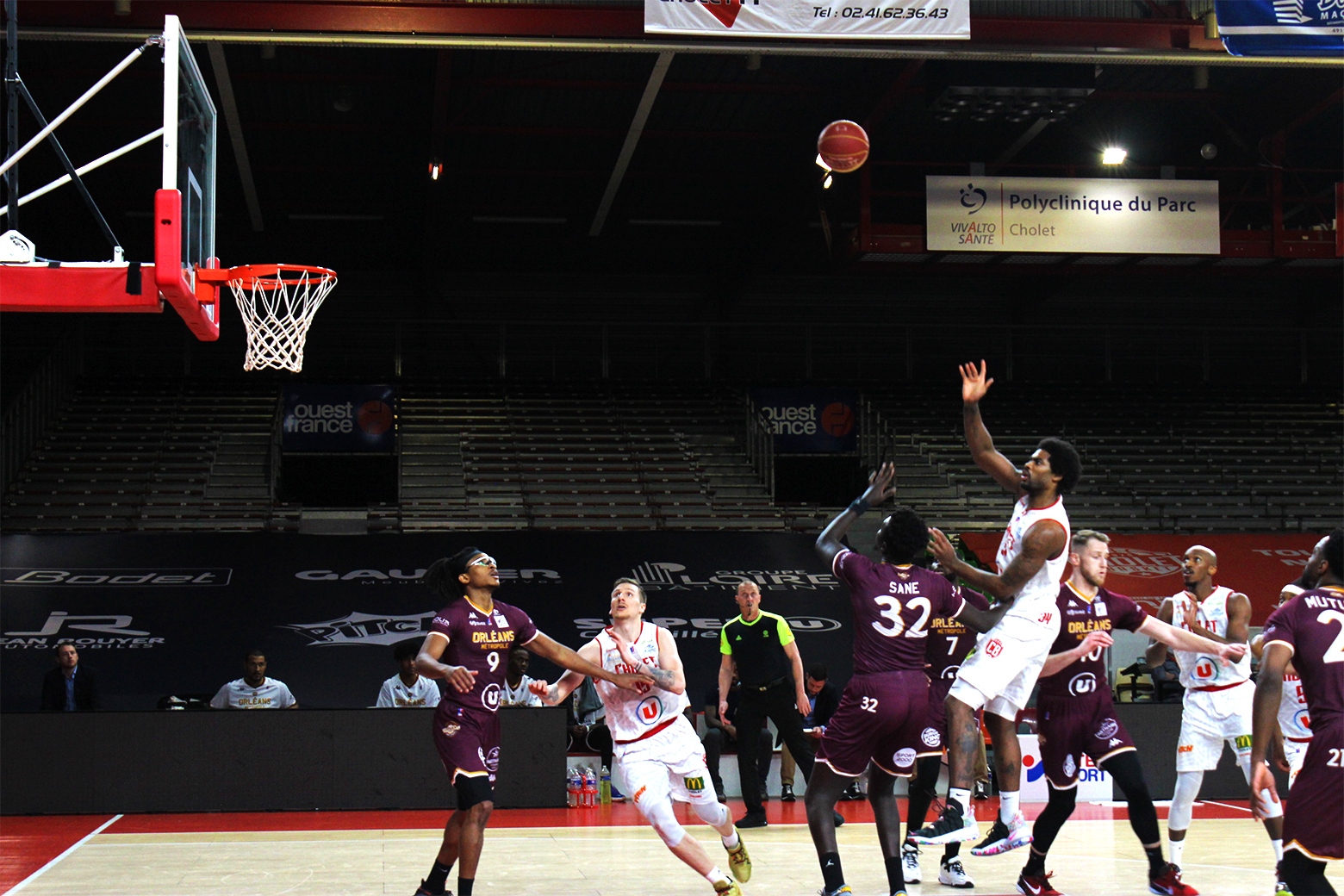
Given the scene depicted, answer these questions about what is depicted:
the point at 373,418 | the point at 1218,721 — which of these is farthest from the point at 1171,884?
the point at 373,418

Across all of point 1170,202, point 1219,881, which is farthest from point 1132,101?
point 1219,881

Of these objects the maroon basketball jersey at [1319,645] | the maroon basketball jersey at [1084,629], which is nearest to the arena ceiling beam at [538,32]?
the maroon basketball jersey at [1084,629]

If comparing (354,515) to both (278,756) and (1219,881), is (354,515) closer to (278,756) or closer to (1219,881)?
(278,756)

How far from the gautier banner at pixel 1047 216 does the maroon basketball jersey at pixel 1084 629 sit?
38.3 feet

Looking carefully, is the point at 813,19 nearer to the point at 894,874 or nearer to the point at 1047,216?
the point at 1047,216

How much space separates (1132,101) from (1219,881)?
49.8 ft

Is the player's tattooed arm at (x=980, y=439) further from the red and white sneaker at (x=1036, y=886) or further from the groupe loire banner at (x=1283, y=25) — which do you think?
the groupe loire banner at (x=1283, y=25)

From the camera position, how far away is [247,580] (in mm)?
20031

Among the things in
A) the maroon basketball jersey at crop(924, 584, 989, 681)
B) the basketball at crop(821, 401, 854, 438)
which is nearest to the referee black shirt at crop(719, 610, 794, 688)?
the maroon basketball jersey at crop(924, 584, 989, 681)

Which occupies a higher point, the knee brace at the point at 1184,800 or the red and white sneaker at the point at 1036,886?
the knee brace at the point at 1184,800

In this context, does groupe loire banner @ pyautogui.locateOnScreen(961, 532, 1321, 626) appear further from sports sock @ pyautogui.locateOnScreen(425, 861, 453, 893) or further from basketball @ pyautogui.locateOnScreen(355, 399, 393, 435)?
sports sock @ pyautogui.locateOnScreen(425, 861, 453, 893)

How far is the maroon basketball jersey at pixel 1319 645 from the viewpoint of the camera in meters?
6.36

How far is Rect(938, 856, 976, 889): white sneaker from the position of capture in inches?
341

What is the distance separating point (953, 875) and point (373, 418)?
1795 centimetres
